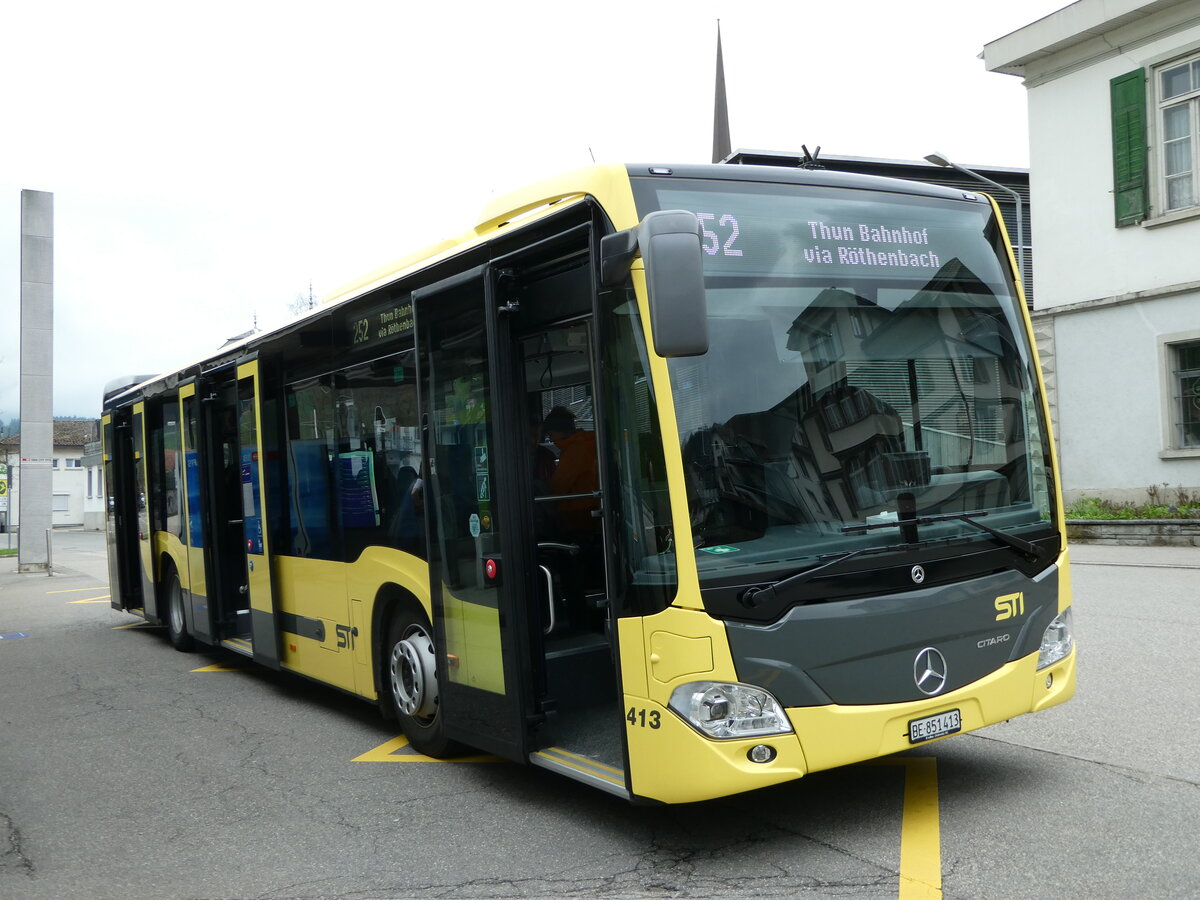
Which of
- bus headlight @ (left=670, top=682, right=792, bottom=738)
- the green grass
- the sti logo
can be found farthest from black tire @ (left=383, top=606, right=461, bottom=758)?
the green grass

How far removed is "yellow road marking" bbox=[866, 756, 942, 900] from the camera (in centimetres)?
416

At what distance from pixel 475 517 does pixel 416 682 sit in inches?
52.7

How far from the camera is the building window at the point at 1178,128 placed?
58.2 feet

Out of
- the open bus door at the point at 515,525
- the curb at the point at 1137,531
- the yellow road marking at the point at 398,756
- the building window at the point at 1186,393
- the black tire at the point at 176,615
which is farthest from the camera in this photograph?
the building window at the point at 1186,393

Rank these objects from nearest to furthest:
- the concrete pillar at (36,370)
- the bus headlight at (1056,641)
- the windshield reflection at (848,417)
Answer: the windshield reflection at (848,417), the bus headlight at (1056,641), the concrete pillar at (36,370)

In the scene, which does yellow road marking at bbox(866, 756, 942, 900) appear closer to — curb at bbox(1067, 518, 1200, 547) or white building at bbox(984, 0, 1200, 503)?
curb at bbox(1067, 518, 1200, 547)

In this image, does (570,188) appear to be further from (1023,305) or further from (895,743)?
(895,743)

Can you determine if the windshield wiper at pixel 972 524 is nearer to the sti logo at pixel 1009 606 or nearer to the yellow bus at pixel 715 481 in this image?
the yellow bus at pixel 715 481

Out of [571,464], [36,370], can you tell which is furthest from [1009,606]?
[36,370]

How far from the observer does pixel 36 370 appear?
25719mm

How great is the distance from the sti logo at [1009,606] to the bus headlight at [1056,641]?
9.0 inches

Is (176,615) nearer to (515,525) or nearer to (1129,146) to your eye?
(515,525)

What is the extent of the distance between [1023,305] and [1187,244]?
14076mm

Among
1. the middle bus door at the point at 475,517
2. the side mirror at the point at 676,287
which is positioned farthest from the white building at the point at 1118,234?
the side mirror at the point at 676,287
